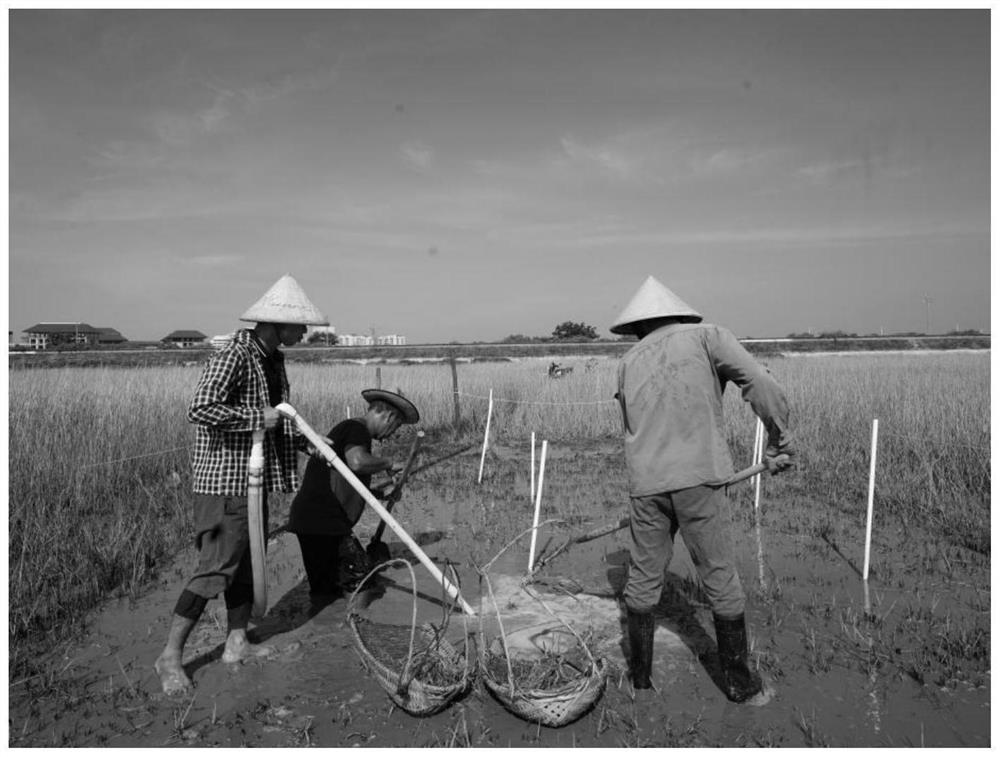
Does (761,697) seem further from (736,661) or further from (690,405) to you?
(690,405)

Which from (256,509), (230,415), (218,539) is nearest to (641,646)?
(256,509)

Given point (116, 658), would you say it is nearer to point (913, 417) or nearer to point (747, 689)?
point (747, 689)

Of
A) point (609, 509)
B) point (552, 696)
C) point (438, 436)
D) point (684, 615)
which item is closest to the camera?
point (552, 696)

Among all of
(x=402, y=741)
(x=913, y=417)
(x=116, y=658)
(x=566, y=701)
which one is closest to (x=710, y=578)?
(x=566, y=701)

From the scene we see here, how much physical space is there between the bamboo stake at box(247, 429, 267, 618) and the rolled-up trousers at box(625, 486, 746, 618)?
1526 mm

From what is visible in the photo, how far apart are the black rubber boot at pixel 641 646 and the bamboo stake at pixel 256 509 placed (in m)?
1.54

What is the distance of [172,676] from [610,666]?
1.80 m

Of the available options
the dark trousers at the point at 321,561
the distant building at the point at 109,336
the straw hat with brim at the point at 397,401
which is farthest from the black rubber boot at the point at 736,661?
the distant building at the point at 109,336

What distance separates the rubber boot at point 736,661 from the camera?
8.66 ft

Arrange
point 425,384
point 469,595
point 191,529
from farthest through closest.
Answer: point 425,384 → point 191,529 → point 469,595

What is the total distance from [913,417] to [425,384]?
27.8ft

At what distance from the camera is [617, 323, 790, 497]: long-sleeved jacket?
2600mm

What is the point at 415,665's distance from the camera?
2.67 m

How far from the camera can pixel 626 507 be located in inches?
245
